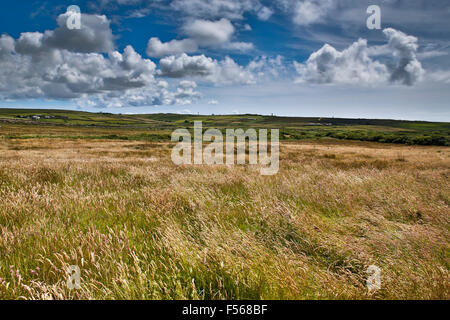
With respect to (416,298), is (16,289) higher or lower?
higher

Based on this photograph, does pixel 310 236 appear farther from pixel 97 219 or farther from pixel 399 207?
pixel 97 219

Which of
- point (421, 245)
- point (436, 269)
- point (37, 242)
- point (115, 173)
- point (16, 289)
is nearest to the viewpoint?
point (16, 289)

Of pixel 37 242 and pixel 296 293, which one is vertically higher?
pixel 37 242

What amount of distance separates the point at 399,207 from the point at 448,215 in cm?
90

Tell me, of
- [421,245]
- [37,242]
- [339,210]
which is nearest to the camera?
[37,242]

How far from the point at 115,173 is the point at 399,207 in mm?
9152

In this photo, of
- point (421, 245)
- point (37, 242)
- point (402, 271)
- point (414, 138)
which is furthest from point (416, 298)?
point (414, 138)

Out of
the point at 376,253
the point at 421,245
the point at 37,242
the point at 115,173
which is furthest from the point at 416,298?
the point at 115,173

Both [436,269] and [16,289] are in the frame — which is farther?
[436,269]

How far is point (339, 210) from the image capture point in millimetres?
4922

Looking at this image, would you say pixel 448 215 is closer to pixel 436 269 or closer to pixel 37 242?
pixel 436 269

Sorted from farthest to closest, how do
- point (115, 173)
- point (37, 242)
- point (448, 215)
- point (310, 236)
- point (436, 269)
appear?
point (115, 173)
point (448, 215)
point (310, 236)
point (37, 242)
point (436, 269)

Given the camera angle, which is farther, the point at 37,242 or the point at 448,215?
the point at 448,215

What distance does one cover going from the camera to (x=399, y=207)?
4980mm
